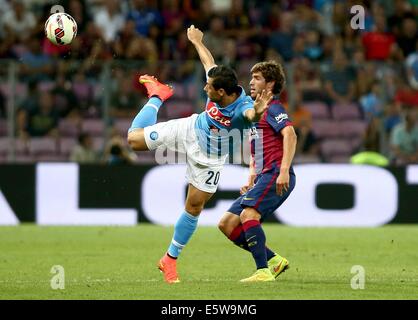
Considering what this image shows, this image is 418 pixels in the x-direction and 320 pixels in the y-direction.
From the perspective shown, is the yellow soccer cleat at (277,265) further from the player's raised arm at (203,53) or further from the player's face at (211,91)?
the player's raised arm at (203,53)

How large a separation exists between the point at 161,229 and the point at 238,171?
148cm

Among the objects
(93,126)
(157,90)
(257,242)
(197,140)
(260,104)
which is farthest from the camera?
(93,126)

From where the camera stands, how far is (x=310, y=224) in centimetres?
1697

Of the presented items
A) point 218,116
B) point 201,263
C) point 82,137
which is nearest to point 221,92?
point 218,116

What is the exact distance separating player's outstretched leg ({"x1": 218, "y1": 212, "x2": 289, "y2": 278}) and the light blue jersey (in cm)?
59

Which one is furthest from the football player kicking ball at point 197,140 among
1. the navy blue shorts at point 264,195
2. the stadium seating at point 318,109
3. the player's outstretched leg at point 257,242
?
the stadium seating at point 318,109

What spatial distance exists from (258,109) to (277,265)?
1.77 metres

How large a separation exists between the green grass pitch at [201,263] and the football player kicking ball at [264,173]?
0.38m

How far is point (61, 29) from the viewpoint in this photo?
11883 mm

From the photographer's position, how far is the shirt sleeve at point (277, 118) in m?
9.93

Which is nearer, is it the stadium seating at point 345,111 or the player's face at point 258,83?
the player's face at point 258,83

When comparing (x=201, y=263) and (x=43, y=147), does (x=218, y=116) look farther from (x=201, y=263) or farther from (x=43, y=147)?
(x=43, y=147)

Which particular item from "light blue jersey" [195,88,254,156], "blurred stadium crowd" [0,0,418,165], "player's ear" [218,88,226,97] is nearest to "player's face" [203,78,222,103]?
"player's ear" [218,88,226,97]

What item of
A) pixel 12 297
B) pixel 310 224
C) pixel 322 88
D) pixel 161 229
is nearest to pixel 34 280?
pixel 12 297
